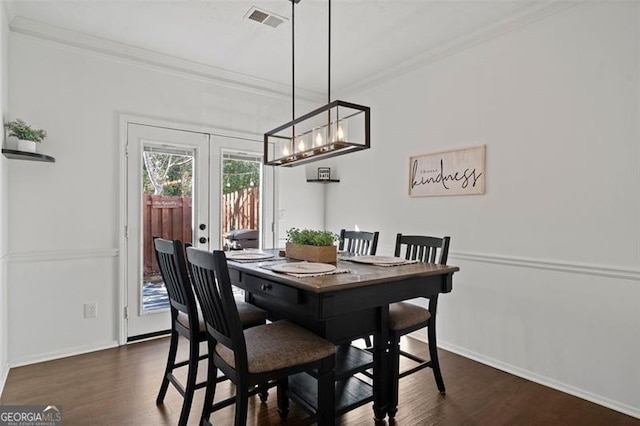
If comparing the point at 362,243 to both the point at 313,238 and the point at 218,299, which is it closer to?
the point at 313,238

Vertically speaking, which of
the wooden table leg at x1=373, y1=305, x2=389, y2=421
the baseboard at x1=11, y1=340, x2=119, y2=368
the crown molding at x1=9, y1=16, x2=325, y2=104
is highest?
the crown molding at x1=9, y1=16, x2=325, y2=104

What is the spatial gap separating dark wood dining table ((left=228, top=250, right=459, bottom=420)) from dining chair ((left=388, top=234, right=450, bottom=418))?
6cm

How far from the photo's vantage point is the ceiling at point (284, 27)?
260 cm

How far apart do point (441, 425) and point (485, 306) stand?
119cm

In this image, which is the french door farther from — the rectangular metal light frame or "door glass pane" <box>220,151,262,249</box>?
the rectangular metal light frame

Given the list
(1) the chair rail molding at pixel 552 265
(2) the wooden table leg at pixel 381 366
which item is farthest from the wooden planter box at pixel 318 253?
(1) the chair rail molding at pixel 552 265

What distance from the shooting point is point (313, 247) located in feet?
7.54

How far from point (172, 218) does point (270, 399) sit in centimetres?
200

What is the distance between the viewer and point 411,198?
3576mm

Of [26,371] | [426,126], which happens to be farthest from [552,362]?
[26,371]

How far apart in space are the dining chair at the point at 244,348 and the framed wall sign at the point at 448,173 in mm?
1942

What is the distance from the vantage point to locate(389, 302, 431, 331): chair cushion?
85.4 inches

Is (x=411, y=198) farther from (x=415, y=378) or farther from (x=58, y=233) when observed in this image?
(x=58, y=233)

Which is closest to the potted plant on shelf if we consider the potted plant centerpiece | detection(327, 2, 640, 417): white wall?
the potted plant centerpiece
